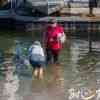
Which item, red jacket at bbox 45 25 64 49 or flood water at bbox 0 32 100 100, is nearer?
flood water at bbox 0 32 100 100

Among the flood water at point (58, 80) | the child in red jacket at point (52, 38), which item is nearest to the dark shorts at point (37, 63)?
the flood water at point (58, 80)

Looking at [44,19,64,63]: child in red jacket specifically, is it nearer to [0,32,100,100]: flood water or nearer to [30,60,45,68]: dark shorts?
[0,32,100,100]: flood water

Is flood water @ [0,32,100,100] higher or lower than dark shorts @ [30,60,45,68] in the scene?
lower

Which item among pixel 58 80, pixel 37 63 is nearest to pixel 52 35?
pixel 58 80

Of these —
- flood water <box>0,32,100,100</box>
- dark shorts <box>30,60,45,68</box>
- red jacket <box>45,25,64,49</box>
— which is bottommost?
flood water <box>0,32,100,100</box>

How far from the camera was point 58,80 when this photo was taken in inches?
544

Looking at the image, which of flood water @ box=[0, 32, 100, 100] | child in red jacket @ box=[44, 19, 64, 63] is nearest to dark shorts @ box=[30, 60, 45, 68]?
flood water @ box=[0, 32, 100, 100]

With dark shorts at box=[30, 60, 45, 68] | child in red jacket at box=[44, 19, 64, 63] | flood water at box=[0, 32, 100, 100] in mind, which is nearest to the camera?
flood water at box=[0, 32, 100, 100]

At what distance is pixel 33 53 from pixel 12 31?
719 inches

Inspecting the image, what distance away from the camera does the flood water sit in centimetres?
1155

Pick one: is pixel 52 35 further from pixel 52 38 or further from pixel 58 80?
pixel 58 80

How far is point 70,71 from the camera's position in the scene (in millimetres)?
15234

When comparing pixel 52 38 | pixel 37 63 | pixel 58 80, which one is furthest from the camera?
pixel 52 38

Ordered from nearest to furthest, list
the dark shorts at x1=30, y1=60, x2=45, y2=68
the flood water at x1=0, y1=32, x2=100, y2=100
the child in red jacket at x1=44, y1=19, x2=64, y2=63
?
the flood water at x1=0, y1=32, x2=100, y2=100
the dark shorts at x1=30, y1=60, x2=45, y2=68
the child in red jacket at x1=44, y1=19, x2=64, y2=63
